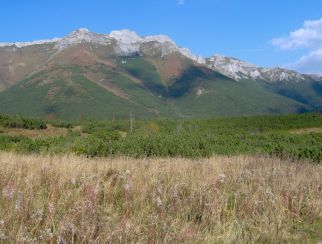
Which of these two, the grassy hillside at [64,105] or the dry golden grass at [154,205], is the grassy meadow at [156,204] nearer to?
the dry golden grass at [154,205]

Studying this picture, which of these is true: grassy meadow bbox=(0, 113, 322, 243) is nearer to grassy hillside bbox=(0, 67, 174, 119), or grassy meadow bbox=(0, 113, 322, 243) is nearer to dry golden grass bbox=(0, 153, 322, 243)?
dry golden grass bbox=(0, 153, 322, 243)

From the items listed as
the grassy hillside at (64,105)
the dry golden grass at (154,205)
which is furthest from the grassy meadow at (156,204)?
the grassy hillside at (64,105)

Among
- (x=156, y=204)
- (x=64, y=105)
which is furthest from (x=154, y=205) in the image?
(x=64, y=105)

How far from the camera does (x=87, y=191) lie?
19.4ft

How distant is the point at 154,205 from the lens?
5898 mm

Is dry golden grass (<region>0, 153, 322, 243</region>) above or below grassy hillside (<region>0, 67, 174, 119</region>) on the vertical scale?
below

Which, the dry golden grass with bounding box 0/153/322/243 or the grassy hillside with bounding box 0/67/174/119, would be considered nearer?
the dry golden grass with bounding box 0/153/322/243

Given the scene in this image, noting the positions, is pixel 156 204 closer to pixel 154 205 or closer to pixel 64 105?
pixel 154 205

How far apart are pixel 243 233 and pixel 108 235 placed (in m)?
1.84

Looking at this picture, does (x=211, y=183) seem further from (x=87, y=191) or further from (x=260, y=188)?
(x=87, y=191)

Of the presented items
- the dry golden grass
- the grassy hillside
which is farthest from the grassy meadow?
the grassy hillside

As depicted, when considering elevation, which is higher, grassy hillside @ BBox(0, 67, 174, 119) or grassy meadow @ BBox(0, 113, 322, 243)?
grassy hillside @ BBox(0, 67, 174, 119)

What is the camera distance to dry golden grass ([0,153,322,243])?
4.52 m

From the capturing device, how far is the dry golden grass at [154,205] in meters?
4.52
